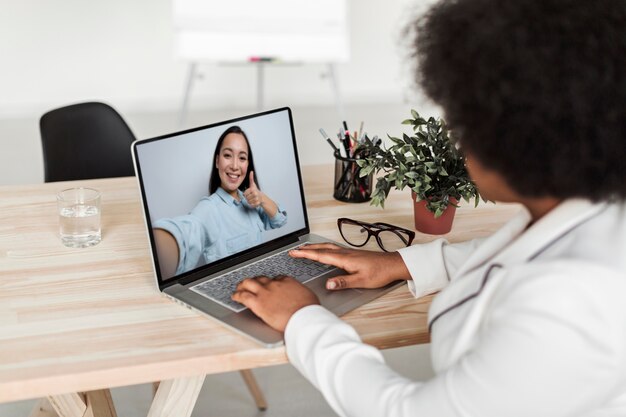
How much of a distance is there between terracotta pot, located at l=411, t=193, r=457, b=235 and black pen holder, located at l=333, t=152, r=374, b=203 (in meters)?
0.18

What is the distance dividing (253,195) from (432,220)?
0.42 meters

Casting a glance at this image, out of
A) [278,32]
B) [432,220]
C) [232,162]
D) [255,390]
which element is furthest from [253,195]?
[278,32]

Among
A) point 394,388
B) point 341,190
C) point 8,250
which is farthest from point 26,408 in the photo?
point 394,388

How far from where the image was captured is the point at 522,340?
0.86 m

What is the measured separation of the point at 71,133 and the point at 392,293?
53.9 inches

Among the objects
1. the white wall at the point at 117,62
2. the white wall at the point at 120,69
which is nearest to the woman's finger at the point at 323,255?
the white wall at the point at 120,69

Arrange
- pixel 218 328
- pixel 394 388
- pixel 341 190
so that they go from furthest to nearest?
pixel 341 190 < pixel 218 328 < pixel 394 388

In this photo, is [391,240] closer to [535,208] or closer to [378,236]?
[378,236]

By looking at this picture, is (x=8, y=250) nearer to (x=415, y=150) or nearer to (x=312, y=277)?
(x=312, y=277)

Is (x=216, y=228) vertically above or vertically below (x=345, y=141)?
below

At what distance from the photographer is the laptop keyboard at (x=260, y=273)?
131cm

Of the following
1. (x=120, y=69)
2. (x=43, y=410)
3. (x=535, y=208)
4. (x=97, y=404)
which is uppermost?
(x=120, y=69)

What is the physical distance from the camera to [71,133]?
2.32 metres

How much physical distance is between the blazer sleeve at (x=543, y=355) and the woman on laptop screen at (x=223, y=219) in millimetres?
564
